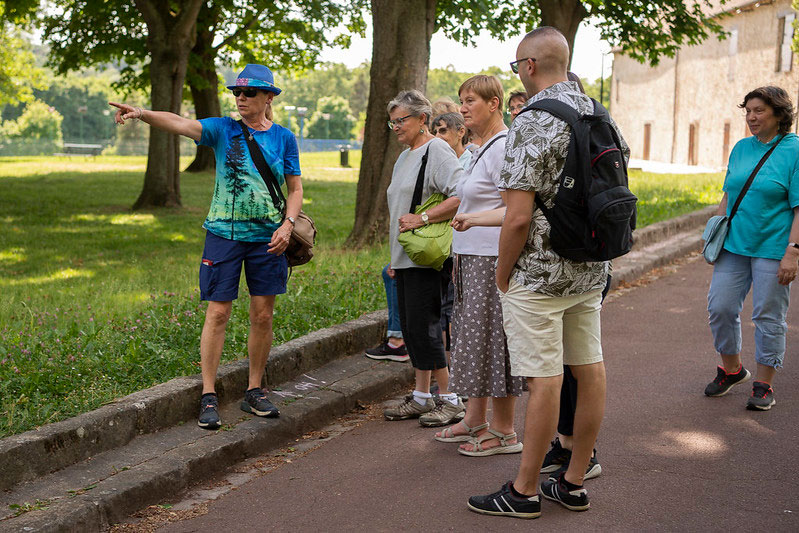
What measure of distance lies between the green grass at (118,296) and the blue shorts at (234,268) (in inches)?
30.9

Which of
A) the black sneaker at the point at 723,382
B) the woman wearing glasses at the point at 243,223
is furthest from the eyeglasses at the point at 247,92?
the black sneaker at the point at 723,382

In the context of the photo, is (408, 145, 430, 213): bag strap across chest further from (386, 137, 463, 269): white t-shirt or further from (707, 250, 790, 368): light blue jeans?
(707, 250, 790, 368): light blue jeans

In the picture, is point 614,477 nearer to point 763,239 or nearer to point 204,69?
point 763,239

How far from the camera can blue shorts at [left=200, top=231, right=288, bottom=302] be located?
5449 mm

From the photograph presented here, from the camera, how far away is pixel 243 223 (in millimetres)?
5473

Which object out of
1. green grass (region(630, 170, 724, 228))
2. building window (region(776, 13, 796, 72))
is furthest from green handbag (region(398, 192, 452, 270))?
building window (region(776, 13, 796, 72))

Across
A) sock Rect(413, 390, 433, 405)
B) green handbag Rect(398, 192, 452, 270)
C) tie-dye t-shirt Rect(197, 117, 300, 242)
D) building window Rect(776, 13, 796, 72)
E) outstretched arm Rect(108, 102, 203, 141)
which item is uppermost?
building window Rect(776, 13, 796, 72)

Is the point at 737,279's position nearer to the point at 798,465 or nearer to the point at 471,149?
the point at 798,465

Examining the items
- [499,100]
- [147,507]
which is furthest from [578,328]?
[147,507]

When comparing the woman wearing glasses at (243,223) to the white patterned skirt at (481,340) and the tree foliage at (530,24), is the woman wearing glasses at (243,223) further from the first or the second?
the tree foliage at (530,24)

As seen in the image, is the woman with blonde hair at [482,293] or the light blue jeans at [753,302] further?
the light blue jeans at [753,302]

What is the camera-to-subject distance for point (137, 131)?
110 metres

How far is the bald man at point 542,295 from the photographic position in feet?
12.9

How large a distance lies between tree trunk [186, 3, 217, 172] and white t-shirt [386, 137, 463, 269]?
23.4 m
